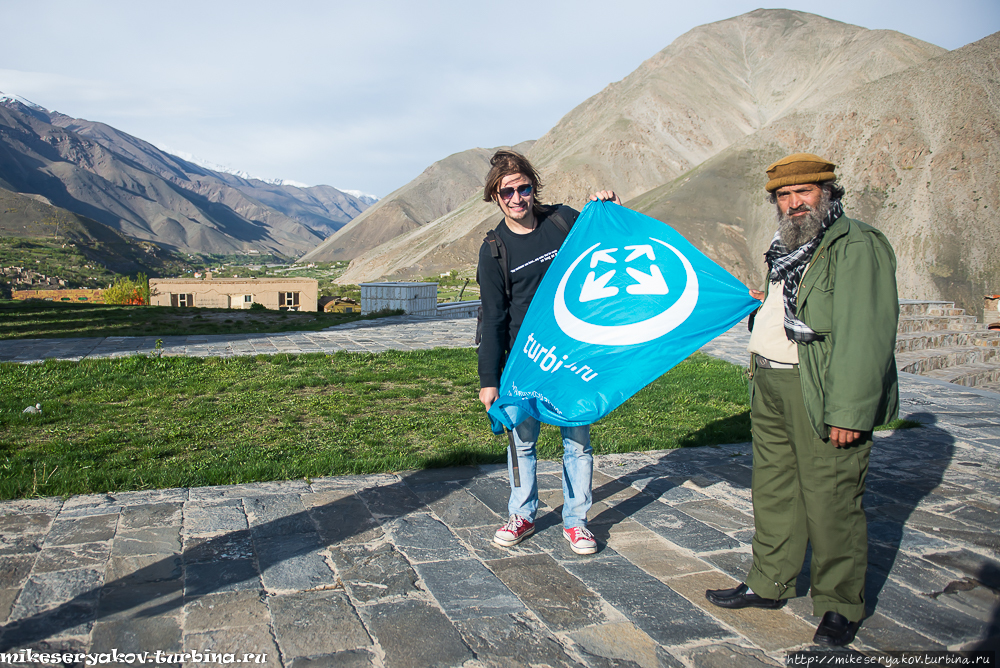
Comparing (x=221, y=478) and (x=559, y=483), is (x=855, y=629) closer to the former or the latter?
(x=559, y=483)

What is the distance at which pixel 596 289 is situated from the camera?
3.13m

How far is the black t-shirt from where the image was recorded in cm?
316

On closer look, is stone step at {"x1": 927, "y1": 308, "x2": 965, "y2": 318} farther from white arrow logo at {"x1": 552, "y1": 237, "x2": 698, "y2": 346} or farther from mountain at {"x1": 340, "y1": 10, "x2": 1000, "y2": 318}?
mountain at {"x1": 340, "y1": 10, "x2": 1000, "y2": 318}

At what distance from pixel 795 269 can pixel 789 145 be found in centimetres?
6024

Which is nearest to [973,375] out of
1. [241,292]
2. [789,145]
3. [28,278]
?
[789,145]

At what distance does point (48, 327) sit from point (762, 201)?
49.9 m

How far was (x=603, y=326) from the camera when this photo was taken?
3115 millimetres

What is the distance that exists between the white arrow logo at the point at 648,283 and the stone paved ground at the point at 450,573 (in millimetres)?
1286

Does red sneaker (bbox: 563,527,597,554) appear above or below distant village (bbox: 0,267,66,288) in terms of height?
above

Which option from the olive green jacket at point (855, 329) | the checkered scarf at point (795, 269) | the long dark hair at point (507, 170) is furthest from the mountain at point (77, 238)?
the olive green jacket at point (855, 329)

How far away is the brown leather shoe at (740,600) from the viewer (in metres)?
2.70

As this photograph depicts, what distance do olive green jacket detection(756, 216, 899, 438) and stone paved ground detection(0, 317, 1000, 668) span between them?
887 millimetres

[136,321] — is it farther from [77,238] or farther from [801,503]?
[77,238]

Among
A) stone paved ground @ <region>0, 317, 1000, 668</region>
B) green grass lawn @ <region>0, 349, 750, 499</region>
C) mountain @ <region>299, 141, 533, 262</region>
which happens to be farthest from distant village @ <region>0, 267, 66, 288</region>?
stone paved ground @ <region>0, 317, 1000, 668</region>
